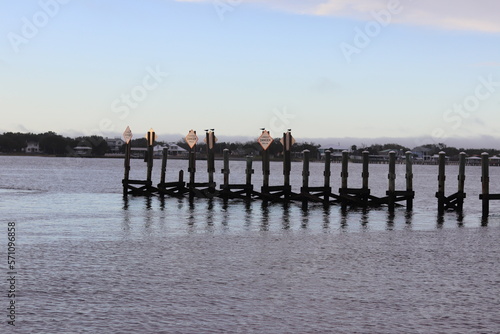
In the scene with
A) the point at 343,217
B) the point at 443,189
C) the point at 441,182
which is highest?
the point at 441,182

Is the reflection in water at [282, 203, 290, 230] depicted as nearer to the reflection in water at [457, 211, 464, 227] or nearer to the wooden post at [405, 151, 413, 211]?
the wooden post at [405, 151, 413, 211]

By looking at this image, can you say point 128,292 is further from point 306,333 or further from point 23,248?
point 23,248

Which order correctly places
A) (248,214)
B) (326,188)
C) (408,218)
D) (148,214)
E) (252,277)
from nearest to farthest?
(252,277)
(148,214)
(408,218)
(248,214)
(326,188)

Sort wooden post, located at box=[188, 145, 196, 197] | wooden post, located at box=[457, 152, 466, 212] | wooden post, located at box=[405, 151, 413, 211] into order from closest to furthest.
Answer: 1. wooden post, located at box=[457, 152, 466, 212]
2. wooden post, located at box=[405, 151, 413, 211]
3. wooden post, located at box=[188, 145, 196, 197]

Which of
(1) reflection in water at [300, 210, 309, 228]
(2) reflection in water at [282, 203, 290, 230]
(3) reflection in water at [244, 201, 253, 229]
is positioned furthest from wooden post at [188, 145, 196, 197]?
(1) reflection in water at [300, 210, 309, 228]

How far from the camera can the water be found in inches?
468

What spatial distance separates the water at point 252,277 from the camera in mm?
11891

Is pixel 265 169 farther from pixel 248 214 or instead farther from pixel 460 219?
pixel 460 219

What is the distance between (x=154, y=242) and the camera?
21.8m

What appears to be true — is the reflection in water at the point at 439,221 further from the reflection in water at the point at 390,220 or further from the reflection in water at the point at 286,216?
the reflection in water at the point at 286,216

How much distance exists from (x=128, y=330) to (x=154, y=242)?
10.7 metres

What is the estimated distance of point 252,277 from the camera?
1579 centimetres

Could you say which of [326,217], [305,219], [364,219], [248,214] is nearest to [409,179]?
[364,219]

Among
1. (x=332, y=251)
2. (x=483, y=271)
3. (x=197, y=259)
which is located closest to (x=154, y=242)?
(x=197, y=259)
